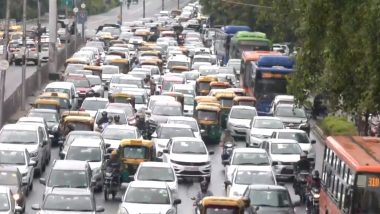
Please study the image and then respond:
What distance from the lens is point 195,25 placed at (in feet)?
445

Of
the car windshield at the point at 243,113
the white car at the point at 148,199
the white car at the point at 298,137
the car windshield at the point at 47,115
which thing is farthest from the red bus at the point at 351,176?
the car windshield at the point at 243,113

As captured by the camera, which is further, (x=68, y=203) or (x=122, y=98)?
(x=122, y=98)

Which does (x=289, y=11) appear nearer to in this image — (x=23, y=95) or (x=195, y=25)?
(x=23, y=95)

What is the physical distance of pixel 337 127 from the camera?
5119 centimetres

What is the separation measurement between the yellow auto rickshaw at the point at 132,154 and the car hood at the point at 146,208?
7.38 metres

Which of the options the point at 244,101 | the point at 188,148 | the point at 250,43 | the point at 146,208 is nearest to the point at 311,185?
the point at 146,208

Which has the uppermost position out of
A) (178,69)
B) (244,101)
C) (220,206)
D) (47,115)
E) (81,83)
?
(220,206)

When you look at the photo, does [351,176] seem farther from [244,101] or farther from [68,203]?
[244,101]

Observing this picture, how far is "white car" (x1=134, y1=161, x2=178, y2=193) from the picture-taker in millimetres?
36250

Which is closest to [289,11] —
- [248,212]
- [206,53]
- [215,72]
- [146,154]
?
[146,154]

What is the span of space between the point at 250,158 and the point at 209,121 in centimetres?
1196

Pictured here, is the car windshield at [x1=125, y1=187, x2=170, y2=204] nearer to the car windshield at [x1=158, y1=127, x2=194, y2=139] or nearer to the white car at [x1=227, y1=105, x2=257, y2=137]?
the car windshield at [x1=158, y1=127, x2=194, y2=139]

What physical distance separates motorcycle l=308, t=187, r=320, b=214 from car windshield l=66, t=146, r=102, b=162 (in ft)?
23.1

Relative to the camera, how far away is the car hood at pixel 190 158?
4178cm
